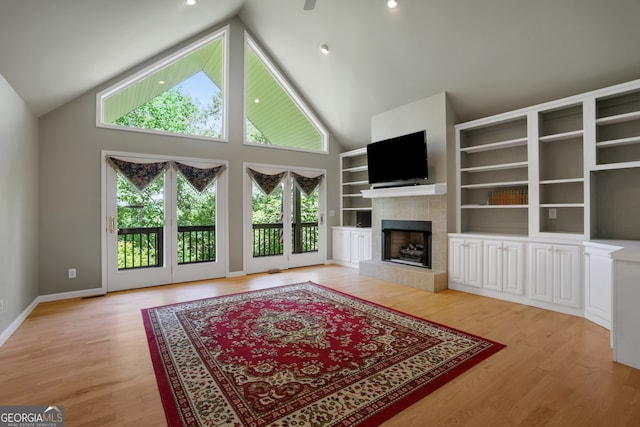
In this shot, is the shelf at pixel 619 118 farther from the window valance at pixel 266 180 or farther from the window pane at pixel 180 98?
the window pane at pixel 180 98

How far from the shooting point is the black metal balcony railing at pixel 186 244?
4.79 meters

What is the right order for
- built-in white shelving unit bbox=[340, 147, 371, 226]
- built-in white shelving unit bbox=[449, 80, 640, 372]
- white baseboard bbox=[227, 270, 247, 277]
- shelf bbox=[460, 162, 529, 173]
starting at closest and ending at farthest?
built-in white shelving unit bbox=[449, 80, 640, 372] < shelf bbox=[460, 162, 529, 173] < white baseboard bbox=[227, 270, 247, 277] < built-in white shelving unit bbox=[340, 147, 371, 226]

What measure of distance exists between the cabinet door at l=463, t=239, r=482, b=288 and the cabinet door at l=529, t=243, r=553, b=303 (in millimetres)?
645

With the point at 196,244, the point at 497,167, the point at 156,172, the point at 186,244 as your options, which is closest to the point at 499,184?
the point at 497,167

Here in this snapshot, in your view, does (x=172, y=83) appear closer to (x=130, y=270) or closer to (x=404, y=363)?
(x=130, y=270)

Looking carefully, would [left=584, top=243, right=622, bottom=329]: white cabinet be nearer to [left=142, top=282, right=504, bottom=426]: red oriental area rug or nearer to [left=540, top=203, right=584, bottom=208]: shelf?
[left=540, top=203, right=584, bottom=208]: shelf

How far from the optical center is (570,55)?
3.50 meters

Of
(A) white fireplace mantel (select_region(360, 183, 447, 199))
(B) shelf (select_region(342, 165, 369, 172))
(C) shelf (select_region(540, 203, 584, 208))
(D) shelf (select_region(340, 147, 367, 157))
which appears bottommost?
(C) shelf (select_region(540, 203, 584, 208))

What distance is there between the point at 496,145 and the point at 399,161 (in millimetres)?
1375

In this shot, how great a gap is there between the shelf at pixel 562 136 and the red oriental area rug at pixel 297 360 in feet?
8.84

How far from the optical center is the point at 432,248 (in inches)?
194

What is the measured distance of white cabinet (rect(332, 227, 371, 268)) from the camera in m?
6.21

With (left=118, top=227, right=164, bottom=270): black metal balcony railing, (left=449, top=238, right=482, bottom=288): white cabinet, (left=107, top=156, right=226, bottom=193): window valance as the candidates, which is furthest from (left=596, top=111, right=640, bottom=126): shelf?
(left=118, top=227, right=164, bottom=270): black metal balcony railing

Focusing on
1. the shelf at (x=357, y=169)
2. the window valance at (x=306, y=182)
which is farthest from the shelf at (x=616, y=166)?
the window valance at (x=306, y=182)
